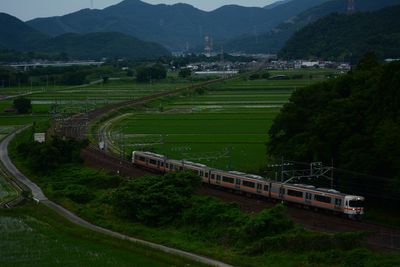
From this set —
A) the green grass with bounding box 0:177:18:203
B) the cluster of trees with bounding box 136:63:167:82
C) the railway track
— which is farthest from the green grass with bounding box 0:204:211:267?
the cluster of trees with bounding box 136:63:167:82

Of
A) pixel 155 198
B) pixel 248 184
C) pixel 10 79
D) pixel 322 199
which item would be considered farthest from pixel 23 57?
pixel 322 199

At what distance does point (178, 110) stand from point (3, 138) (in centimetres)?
2017

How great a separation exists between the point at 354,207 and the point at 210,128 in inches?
1116

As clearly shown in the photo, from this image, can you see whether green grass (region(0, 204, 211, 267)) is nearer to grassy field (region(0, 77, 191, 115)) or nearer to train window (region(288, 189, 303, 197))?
train window (region(288, 189, 303, 197))

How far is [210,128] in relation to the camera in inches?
2041

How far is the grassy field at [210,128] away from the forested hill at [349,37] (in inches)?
1826

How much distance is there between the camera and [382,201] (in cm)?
2611

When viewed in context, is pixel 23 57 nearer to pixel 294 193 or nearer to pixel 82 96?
pixel 82 96

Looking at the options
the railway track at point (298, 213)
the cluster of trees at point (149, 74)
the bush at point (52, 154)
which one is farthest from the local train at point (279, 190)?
the cluster of trees at point (149, 74)

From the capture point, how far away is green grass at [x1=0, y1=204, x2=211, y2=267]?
18641 mm

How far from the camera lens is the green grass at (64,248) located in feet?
61.2

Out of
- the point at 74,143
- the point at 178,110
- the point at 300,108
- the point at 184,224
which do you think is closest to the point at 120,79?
the point at 178,110

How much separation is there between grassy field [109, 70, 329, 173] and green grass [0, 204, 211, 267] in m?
13.5

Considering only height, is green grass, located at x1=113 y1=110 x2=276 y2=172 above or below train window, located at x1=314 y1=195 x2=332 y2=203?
below
